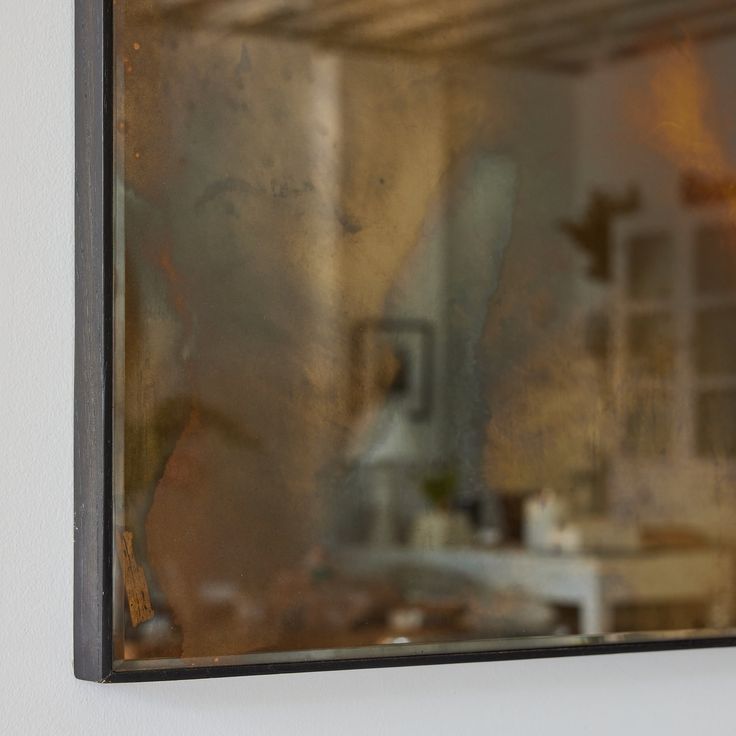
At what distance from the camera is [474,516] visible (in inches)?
44.8

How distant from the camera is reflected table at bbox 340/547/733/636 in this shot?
1.11 meters

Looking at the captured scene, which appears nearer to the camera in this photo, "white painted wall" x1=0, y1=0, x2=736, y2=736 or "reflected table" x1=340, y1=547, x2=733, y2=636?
"white painted wall" x1=0, y1=0, x2=736, y2=736

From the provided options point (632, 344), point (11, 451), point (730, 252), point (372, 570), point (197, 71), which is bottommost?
point (372, 570)

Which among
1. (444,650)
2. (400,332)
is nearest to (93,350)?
(400,332)

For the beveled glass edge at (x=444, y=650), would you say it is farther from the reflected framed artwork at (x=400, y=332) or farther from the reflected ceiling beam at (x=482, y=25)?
the reflected ceiling beam at (x=482, y=25)

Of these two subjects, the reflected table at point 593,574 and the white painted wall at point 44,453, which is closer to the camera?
the white painted wall at point 44,453

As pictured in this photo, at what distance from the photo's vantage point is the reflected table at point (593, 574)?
111 cm

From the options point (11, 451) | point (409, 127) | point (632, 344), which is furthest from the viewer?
point (632, 344)

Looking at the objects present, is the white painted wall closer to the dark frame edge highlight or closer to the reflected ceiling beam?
the dark frame edge highlight

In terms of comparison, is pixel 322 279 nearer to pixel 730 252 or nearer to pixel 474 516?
pixel 474 516

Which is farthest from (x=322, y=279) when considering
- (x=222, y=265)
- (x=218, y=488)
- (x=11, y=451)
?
(x=11, y=451)

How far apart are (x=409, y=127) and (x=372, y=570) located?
1.40 ft

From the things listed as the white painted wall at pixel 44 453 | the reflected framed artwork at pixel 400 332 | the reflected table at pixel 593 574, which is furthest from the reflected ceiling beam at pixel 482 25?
the reflected table at pixel 593 574

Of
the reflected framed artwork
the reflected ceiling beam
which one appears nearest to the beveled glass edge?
the reflected framed artwork
